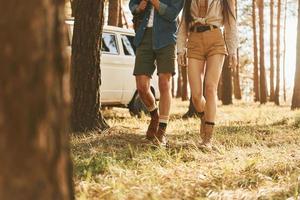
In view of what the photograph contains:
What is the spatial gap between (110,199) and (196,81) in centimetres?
259

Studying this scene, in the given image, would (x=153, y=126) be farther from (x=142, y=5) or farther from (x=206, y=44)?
(x=142, y=5)

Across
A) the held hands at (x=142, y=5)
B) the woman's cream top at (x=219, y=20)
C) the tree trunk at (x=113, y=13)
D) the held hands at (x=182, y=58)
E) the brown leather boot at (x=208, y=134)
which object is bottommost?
the brown leather boot at (x=208, y=134)

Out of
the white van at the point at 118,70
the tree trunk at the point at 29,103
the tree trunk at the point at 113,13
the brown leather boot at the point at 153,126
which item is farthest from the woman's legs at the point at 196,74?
the tree trunk at the point at 113,13

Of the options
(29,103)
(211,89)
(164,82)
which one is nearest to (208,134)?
(211,89)

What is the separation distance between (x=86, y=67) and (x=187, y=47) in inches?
72.1

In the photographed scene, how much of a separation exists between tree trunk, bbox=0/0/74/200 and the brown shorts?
3696mm

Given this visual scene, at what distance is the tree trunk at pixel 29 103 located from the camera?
1646mm

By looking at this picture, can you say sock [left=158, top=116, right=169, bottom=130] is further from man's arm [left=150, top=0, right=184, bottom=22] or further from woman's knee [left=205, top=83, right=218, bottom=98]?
man's arm [left=150, top=0, right=184, bottom=22]

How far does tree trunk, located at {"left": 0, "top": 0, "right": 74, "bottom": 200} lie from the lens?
165 centimetres

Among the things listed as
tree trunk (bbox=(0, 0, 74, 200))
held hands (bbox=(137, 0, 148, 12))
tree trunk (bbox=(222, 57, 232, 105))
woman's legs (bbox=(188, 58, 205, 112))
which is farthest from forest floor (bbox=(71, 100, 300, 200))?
tree trunk (bbox=(222, 57, 232, 105))

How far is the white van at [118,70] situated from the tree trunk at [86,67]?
123 inches

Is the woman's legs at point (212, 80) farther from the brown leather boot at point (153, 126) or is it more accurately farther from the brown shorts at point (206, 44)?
the brown leather boot at point (153, 126)

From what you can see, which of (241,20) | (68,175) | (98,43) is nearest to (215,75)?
(98,43)

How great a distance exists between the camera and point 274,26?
26.5 m
